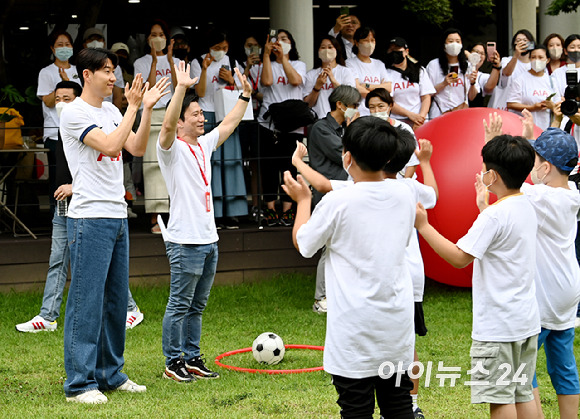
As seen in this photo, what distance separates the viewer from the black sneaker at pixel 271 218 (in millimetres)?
9848

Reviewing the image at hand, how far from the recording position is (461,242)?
13.5 feet

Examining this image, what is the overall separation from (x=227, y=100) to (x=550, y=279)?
5.26m

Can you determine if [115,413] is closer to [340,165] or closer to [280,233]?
[340,165]

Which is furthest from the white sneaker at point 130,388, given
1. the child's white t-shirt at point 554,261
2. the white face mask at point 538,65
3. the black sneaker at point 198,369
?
the white face mask at point 538,65

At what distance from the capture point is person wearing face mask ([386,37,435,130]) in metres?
9.93

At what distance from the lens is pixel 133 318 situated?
26.2 ft

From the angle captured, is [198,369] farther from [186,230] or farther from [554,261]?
[554,261]

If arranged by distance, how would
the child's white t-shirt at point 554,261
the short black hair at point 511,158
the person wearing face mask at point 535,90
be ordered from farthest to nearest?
1. the person wearing face mask at point 535,90
2. the child's white t-shirt at point 554,261
3. the short black hair at point 511,158

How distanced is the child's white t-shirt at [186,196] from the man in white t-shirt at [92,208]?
1.24 feet

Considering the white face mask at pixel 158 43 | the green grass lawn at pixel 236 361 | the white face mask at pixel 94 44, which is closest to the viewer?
the green grass lawn at pixel 236 361

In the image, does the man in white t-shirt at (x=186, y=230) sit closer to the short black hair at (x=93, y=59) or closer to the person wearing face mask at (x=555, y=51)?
the short black hair at (x=93, y=59)

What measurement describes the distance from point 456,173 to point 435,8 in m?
6.02

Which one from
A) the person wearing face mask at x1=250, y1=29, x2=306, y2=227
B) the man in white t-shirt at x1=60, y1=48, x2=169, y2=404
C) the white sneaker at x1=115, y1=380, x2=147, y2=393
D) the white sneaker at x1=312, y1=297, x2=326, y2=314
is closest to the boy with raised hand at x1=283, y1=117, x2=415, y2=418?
the man in white t-shirt at x1=60, y1=48, x2=169, y2=404

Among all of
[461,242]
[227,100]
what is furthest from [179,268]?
[227,100]
